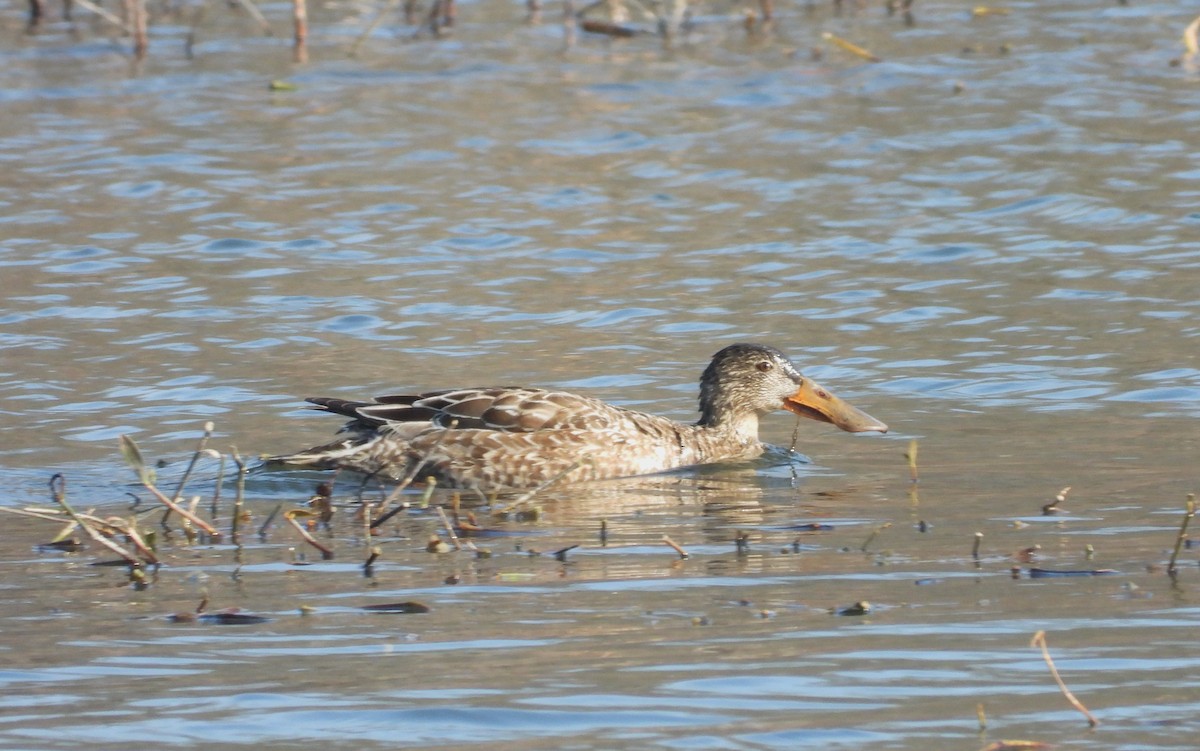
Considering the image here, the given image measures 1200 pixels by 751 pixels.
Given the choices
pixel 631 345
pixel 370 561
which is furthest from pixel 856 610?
pixel 631 345

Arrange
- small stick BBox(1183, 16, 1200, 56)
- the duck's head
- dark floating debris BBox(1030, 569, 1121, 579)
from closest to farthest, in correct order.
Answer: dark floating debris BBox(1030, 569, 1121, 579)
the duck's head
small stick BBox(1183, 16, 1200, 56)

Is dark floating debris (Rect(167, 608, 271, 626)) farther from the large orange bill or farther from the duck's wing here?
the large orange bill

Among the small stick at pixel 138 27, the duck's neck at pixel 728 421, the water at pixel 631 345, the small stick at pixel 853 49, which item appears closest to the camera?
the water at pixel 631 345

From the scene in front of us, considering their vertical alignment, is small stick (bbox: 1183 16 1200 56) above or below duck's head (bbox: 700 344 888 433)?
above

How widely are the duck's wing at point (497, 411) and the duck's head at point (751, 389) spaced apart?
0.80 meters

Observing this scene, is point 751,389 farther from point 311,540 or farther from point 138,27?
point 138,27

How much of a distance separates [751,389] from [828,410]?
1.77 feet

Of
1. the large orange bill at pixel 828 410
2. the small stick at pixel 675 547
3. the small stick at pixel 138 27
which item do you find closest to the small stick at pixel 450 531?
the small stick at pixel 675 547

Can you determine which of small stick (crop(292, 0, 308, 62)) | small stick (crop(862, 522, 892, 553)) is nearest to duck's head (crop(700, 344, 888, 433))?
small stick (crop(862, 522, 892, 553))

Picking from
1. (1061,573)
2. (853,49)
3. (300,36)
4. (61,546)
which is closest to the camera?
(1061,573)

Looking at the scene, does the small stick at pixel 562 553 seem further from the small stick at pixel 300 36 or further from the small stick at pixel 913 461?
the small stick at pixel 300 36

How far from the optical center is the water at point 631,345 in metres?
6.08

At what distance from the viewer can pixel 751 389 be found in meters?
11.1

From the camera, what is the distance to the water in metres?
6.08
